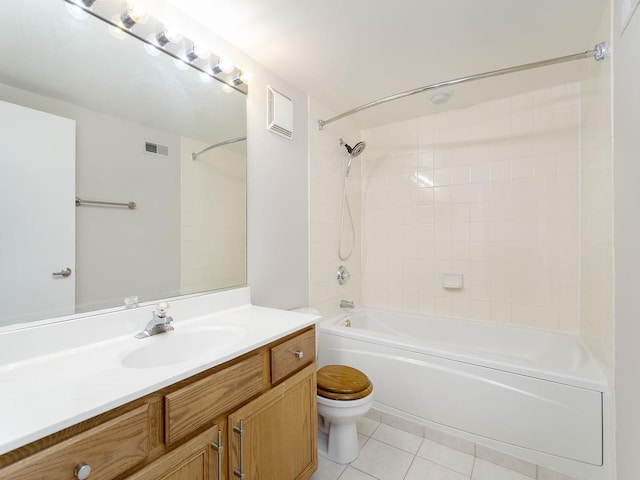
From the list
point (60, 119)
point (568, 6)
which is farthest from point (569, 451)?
A: point (60, 119)

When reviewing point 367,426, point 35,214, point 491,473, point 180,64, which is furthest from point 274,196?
point 491,473

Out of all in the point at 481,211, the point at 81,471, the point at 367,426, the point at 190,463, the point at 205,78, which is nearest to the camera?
the point at 81,471

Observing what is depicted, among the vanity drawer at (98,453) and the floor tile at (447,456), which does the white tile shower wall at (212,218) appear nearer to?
the vanity drawer at (98,453)

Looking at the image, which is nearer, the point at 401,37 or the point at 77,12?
the point at 77,12

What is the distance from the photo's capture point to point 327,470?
155 cm

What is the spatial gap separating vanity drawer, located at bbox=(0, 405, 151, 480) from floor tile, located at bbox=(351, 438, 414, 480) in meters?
1.25

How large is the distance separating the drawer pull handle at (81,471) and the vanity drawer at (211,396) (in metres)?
0.19

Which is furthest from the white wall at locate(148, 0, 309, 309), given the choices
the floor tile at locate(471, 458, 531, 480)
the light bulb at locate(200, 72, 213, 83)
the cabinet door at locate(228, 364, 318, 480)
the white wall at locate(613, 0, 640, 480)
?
the white wall at locate(613, 0, 640, 480)

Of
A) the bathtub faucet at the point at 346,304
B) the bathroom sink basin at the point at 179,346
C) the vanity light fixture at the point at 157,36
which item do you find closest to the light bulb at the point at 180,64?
the vanity light fixture at the point at 157,36

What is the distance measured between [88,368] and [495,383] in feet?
5.96

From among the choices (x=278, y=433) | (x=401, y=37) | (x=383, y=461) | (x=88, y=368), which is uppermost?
(x=401, y=37)

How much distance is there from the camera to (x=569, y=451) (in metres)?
1.45

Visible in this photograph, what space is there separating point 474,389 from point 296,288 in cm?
123

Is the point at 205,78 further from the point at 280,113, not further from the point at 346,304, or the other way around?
the point at 346,304
